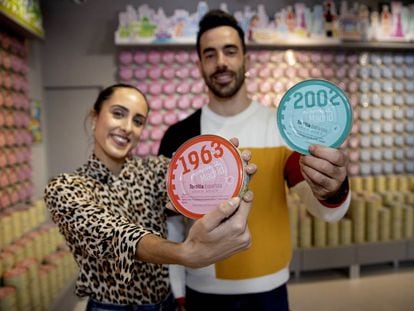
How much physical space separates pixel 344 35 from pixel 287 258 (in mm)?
3589

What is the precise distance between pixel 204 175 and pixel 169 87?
360cm

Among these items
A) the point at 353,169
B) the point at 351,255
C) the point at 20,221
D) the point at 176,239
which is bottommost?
the point at 351,255

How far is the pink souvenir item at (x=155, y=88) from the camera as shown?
4.40 metres

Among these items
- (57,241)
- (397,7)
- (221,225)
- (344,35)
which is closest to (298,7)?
(344,35)

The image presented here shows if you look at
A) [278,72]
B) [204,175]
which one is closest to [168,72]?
[278,72]

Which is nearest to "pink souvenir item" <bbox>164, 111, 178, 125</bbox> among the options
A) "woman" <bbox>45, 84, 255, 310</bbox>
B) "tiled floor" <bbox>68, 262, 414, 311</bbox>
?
"tiled floor" <bbox>68, 262, 414, 311</bbox>

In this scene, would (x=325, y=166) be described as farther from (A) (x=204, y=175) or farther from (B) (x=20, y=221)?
(B) (x=20, y=221)

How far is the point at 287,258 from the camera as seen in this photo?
5.12 feet

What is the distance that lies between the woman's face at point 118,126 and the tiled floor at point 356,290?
2340 millimetres

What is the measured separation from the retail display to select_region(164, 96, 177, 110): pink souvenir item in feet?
4.83

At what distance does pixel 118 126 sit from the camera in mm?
1391

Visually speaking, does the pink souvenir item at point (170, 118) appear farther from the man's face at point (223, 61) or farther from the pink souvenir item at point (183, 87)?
the man's face at point (223, 61)

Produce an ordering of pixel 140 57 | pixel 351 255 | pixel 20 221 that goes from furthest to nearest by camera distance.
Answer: pixel 140 57 < pixel 351 255 < pixel 20 221

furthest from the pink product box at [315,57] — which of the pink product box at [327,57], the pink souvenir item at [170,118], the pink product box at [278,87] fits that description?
the pink souvenir item at [170,118]
